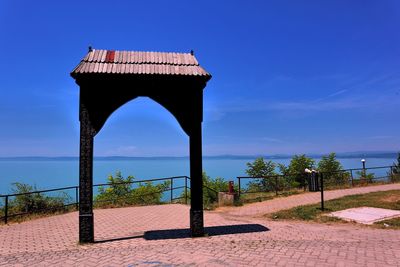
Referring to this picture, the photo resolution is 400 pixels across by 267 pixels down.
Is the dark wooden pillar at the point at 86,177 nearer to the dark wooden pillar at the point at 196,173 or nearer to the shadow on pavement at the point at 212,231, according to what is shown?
the shadow on pavement at the point at 212,231

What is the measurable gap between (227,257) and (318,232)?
3.44m

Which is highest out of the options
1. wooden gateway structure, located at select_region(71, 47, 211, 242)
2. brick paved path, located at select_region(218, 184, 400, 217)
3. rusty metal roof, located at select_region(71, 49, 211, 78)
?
rusty metal roof, located at select_region(71, 49, 211, 78)

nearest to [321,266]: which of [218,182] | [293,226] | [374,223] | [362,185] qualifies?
[293,226]

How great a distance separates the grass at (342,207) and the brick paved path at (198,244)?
0.76 metres

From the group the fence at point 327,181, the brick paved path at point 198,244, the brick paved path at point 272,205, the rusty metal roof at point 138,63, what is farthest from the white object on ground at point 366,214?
the fence at point 327,181

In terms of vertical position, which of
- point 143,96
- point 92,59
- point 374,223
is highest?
point 92,59

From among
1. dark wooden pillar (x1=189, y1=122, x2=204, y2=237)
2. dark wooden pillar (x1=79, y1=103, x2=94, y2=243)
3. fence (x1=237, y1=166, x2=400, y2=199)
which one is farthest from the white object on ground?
fence (x1=237, y1=166, x2=400, y2=199)

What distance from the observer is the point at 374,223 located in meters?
9.21

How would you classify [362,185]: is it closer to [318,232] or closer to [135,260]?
[318,232]

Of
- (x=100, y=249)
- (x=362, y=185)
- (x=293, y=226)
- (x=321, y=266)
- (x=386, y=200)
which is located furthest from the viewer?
(x=362, y=185)

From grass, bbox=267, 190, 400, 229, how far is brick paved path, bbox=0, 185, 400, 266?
0.76 meters

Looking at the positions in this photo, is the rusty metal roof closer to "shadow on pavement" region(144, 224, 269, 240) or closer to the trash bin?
"shadow on pavement" region(144, 224, 269, 240)

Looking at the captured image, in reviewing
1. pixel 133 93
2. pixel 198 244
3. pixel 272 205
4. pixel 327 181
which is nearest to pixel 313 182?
pixel 272 205

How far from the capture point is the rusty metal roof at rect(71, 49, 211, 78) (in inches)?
301
